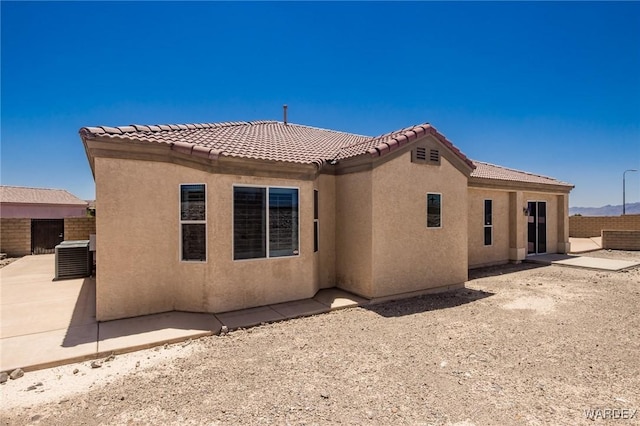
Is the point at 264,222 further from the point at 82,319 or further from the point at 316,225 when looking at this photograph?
the point at 82,319

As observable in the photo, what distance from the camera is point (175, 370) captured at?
16.4 ft

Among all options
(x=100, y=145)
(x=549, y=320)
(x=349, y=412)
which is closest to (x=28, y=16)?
(x=100, y=145)

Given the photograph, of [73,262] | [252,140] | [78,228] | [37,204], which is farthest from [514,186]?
[37,204]

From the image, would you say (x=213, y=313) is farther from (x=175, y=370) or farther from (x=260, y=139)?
(x=260, y=139)

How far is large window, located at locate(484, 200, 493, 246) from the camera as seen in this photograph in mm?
14750

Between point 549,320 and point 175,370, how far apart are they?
26.6 ft

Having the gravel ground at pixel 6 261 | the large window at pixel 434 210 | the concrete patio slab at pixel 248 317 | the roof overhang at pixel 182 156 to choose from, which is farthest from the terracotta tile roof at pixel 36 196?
the large window at pixel 434 210

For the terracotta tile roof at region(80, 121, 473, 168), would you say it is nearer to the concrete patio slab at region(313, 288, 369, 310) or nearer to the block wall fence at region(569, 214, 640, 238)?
the concrete patio slab at region(313, 288, 369, 310)

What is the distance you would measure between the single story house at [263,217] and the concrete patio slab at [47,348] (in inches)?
35.2

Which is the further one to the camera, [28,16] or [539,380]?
[28,16]

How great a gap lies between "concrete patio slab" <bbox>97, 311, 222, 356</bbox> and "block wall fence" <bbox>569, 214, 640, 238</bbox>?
107ft

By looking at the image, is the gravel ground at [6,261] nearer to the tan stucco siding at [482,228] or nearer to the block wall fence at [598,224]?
the tan stucco siding at [482,228]

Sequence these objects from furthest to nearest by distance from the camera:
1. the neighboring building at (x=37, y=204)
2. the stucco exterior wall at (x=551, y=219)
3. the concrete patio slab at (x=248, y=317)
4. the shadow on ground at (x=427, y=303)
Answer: the neighboring building at (x=37, y=204)
the stucco exterior wall at (x=551, y=219)
the shadow on ground at (x=427, y=303)
the concrete patio slab at (x=248, y=317)

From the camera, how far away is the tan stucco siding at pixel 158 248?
279 inches
